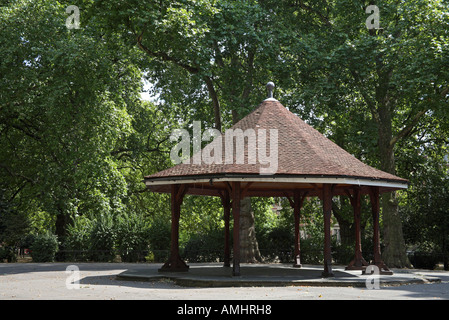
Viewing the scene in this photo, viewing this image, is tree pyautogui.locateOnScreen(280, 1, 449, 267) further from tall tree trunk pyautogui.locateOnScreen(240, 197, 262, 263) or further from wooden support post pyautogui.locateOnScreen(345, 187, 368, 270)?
wooden support post pyautogui.locateOnScreen(345, 187, 368, 270)

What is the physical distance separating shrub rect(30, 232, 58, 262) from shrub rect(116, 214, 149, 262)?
3614 millimetres

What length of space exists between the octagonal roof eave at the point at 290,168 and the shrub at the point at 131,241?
34.7 ft

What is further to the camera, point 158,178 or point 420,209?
point 420,209

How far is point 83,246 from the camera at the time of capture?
33781 millimetres

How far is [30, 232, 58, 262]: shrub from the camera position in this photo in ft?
108

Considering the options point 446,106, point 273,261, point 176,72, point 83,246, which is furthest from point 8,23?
point 446,106

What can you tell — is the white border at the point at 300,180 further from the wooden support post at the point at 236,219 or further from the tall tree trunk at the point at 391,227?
the tall tree trunk at the point at 391,227

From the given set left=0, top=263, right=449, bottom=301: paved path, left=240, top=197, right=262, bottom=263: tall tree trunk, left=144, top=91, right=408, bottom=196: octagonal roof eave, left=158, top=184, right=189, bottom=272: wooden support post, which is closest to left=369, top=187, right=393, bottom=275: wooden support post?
left=144, top=91, right=408, bottom=196: octagonal roof eave

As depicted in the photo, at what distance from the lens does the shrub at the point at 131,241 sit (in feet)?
110

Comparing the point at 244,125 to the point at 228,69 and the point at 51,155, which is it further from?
the point at 51,155

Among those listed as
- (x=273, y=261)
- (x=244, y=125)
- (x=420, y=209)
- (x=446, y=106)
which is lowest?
(x=273, y=261)

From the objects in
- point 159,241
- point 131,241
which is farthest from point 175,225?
point 159,241

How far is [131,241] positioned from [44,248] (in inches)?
191
